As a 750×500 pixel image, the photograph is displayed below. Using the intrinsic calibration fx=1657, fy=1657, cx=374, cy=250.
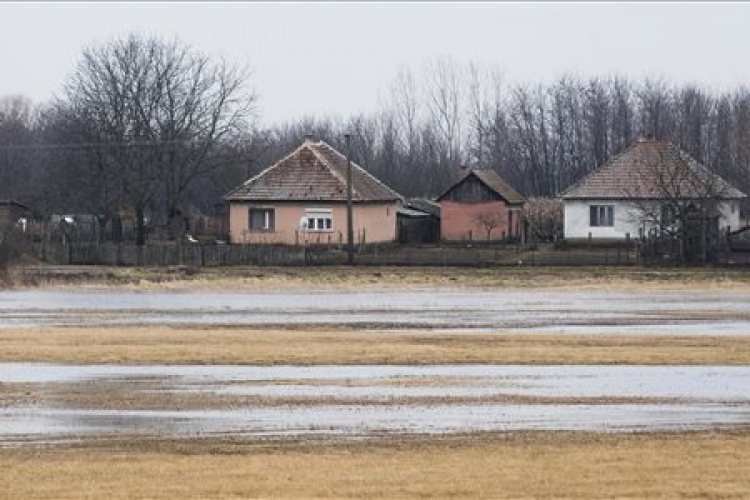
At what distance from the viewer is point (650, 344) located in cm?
3077

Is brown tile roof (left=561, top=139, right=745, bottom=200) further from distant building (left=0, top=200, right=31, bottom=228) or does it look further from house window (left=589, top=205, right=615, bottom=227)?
distant building (left=0, top=200, right=31, bottom=228)

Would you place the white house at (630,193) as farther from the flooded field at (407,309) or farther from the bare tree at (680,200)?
the flooded field at (407,309)

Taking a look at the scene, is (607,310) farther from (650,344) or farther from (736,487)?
(736,487)

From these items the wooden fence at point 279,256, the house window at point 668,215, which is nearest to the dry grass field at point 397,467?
the wooden fence at point 279,256

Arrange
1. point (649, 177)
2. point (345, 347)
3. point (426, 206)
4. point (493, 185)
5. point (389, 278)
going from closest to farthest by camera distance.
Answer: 1. point (345, 347)
2. point (389, 278)
3. point (649, 177)
4. point (493, 185)
5. point (426, 206)

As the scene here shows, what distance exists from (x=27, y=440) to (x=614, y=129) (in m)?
102

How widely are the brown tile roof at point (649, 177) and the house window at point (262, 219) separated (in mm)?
13239

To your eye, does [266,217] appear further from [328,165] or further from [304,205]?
[328,165]

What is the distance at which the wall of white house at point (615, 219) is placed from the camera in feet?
238

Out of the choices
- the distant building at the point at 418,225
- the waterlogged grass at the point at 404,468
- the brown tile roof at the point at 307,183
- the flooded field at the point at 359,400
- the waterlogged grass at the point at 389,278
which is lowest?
the waterlogged grass at the point at 404,468

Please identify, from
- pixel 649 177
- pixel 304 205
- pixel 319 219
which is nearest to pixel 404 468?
pixel 319 219

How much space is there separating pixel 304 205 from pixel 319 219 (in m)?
0.92

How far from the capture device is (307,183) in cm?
7469

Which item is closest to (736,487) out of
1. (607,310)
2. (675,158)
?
(607,310)
